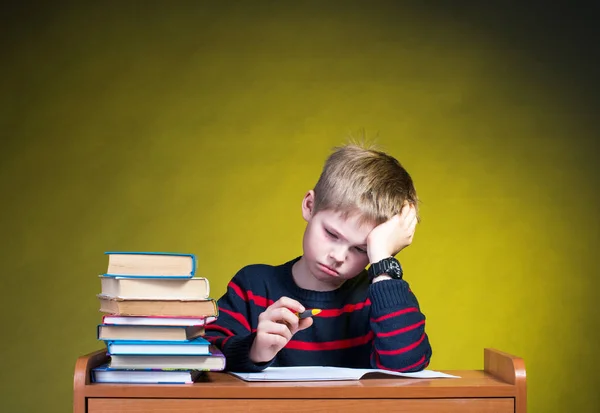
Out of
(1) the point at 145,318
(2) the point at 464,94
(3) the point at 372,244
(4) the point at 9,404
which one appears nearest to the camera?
(1) the point at 145,318

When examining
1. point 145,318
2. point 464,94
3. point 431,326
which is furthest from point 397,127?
point 145,318

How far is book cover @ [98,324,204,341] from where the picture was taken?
119cm

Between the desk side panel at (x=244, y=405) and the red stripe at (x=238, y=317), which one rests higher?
the red stripe at (x=238, y=317)

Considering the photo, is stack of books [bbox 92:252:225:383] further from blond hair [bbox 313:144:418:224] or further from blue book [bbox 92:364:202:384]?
blond hair [bbox 313:144:418:224]

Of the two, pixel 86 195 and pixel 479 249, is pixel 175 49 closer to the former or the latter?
pixel 86 195

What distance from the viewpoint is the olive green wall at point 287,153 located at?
2957 mm

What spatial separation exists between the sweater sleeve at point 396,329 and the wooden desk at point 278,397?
8.5 inches

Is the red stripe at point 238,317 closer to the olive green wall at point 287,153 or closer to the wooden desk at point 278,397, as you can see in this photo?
the wooden desk at point 278,397

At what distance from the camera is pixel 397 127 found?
3.08 metres

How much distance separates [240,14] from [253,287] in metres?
1.64

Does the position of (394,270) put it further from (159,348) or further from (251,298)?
(159,348)

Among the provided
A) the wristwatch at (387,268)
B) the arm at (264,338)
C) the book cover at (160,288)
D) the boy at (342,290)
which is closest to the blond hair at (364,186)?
the boy at (342,290)

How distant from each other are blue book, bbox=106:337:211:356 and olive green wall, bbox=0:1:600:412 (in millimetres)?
1781

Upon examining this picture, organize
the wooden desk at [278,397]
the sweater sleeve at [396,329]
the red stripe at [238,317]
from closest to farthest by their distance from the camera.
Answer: the wooden desk at [278,397] < the sweater sleeve at [396,329] < the red stripe at [238,317]
